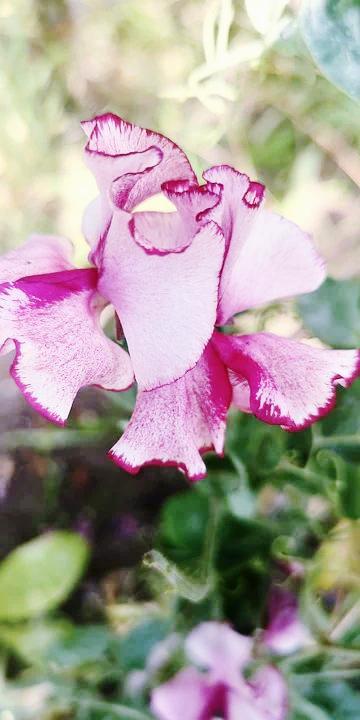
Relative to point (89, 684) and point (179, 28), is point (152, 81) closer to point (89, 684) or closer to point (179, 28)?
point (179, 28)

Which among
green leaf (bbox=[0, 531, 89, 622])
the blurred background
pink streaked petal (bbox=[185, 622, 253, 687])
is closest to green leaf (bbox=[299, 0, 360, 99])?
the blurred background

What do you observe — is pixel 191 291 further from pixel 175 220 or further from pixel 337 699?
pixel 337 699

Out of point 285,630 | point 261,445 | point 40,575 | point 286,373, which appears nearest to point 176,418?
point 286,373

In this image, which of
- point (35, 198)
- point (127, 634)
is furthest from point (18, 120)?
point (127, 634)

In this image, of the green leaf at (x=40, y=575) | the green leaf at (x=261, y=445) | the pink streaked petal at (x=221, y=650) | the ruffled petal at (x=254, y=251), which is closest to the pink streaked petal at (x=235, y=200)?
the ruffled petal at (x=254, y=251)

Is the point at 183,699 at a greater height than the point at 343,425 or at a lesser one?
lesser
